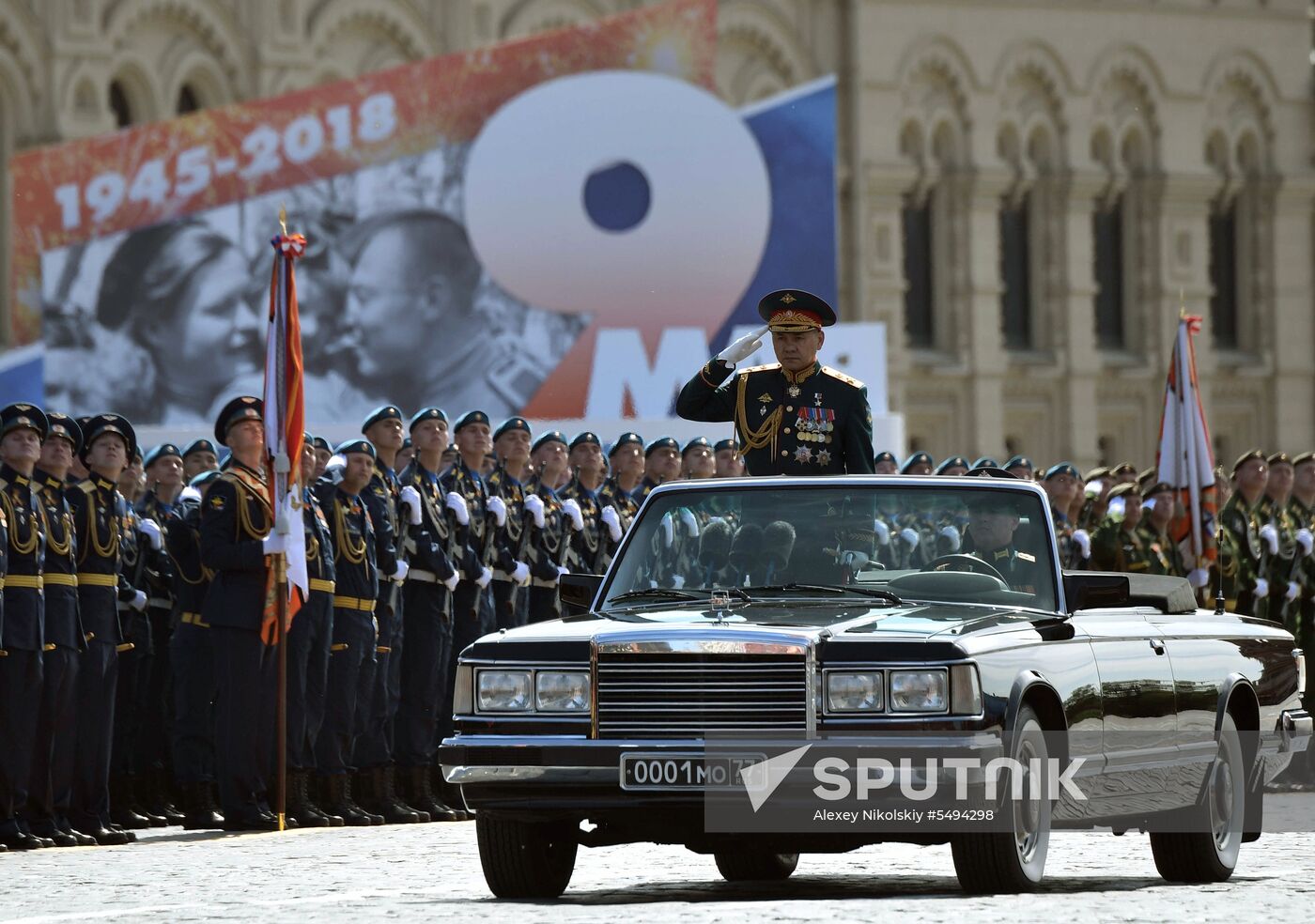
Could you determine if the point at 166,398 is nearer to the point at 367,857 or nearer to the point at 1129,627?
the point at 367,857

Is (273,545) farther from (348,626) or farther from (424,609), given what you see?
(424,609)

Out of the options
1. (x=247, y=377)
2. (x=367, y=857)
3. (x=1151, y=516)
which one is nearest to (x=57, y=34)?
(x=247, y=377)

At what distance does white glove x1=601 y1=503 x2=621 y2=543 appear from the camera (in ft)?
60.3

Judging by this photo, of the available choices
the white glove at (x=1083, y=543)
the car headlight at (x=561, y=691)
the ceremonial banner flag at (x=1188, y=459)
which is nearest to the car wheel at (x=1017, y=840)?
the car headlight at (x=561, y=691)

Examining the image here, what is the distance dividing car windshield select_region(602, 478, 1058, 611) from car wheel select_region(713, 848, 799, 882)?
1197mm

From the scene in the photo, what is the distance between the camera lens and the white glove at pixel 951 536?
435 inches

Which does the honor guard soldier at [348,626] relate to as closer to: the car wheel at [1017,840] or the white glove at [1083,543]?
the white glove at [1083,543]

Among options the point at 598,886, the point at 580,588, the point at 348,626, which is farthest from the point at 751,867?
the point at 348,626

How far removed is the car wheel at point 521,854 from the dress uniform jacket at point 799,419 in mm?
2432

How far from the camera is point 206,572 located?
626 inches

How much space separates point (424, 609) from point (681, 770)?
7278 mm

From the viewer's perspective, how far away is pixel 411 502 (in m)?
16.8

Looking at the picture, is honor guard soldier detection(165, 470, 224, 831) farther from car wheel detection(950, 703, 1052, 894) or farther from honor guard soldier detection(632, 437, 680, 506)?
car wheel detection(950, 703, 1052, 894)

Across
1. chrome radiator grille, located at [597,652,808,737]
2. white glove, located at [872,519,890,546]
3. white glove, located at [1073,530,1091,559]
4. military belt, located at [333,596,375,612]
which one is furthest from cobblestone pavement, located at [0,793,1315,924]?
white glove, located at [1073,530,1091,559]
